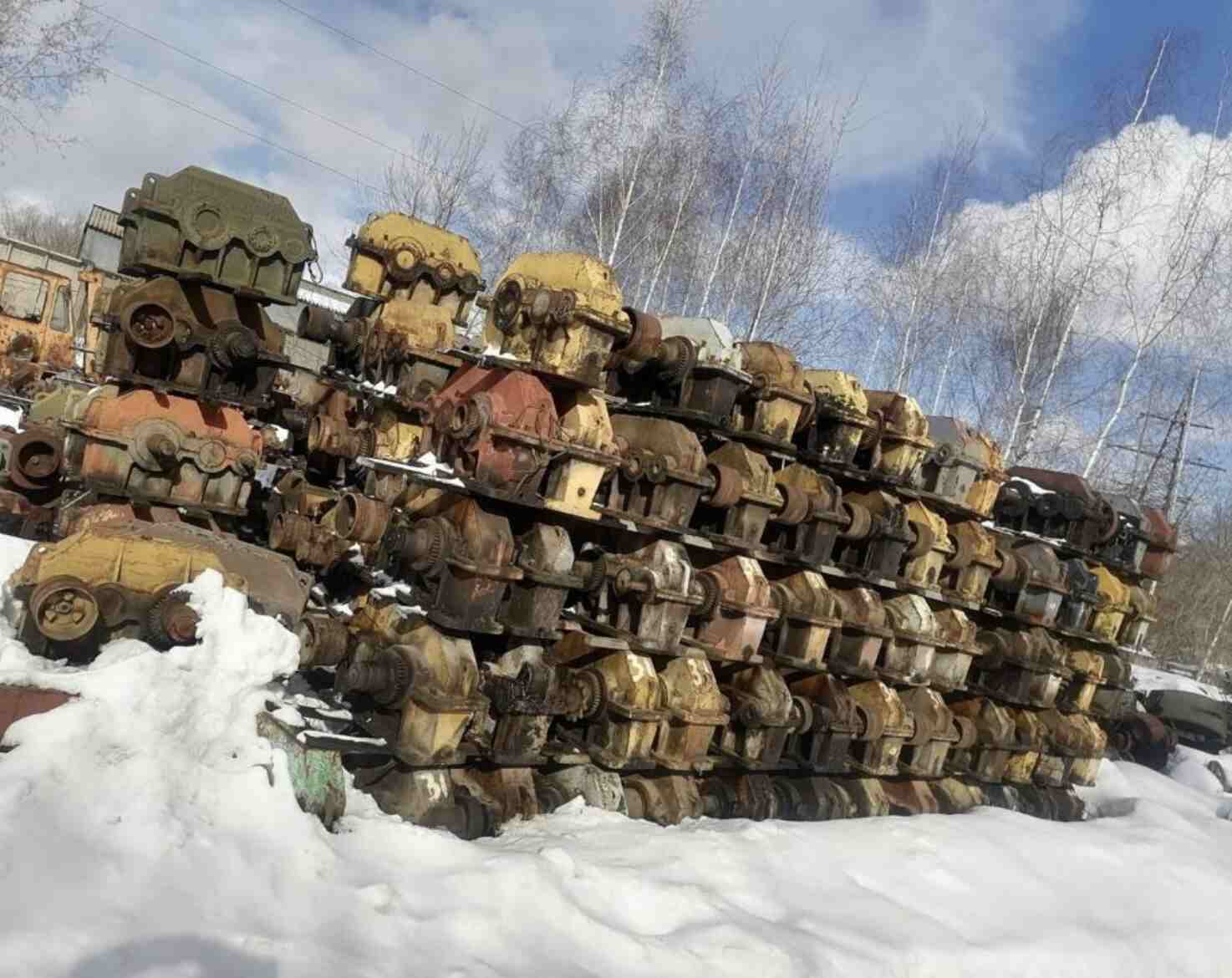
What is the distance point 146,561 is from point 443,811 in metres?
1.49

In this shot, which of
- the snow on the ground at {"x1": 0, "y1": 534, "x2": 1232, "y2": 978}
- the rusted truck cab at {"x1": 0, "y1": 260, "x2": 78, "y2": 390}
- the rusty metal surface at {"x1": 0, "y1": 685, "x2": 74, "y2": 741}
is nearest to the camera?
the snow on the ground at {"x1": 0, "y1": 534, "x2": 1232, "y2": 978}

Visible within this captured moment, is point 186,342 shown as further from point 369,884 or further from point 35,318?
point 35,318

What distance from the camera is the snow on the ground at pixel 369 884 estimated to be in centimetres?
224

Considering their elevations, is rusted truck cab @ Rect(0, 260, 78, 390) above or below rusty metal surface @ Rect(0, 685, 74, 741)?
above

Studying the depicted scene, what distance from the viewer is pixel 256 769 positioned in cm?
286

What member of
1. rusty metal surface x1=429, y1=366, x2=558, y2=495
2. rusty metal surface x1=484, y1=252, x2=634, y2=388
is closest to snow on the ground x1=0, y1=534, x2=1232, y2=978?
rusty metal surface x1=429, y1=366, x2=558, y2=495

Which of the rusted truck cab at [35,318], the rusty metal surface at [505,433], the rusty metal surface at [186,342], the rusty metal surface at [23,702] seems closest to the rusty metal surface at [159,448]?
the rusty metal surface at [186,342]

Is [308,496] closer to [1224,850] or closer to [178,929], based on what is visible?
[178,929]

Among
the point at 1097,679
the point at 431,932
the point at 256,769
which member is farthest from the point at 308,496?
the point at 1097,679

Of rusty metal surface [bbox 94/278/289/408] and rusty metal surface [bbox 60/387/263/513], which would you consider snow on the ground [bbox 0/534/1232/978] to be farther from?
rusty metal surface [bbox 94/278/289/408]

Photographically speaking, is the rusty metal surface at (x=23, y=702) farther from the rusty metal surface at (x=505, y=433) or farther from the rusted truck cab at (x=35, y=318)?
the rusted truck cab at (x=35, y=318)

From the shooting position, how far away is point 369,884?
2.75 m

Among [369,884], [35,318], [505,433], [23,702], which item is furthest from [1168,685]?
[35,318]

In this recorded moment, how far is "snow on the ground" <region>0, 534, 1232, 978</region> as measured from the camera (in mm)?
2236
